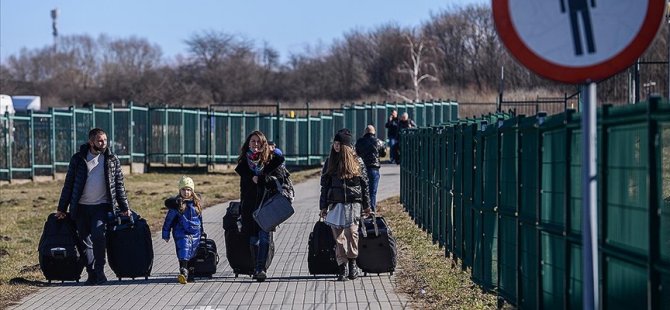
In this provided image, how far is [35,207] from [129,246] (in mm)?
14536

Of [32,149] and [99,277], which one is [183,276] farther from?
[32,149]

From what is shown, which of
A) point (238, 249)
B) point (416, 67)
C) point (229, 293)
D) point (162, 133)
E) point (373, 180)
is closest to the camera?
point (229, 293)

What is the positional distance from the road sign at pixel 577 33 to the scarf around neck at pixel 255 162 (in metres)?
8.33

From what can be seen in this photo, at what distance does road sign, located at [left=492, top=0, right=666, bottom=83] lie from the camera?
17.4 feet

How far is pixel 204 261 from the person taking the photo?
46.1 feet

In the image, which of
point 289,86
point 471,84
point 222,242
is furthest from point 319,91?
point 222,242

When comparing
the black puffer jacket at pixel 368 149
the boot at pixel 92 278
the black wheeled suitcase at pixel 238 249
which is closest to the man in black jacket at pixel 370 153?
the black puffer jacket at pixel 368 149

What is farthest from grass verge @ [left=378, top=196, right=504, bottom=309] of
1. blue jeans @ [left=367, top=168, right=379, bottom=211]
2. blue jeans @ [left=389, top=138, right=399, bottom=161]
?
blue jeans @ [left=389, top=138, right=399, bottom=161]

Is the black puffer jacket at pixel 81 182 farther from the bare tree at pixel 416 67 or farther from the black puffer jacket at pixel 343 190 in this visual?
the bare tree at pixel 416 67

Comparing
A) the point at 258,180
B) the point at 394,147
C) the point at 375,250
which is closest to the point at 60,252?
the point at 258,180

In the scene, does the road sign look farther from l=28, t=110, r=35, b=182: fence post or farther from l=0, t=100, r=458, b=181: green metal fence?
l=28, t=110, r=35, b=182: fence post

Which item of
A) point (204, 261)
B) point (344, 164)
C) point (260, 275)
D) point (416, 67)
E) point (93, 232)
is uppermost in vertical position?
point (416, 67)

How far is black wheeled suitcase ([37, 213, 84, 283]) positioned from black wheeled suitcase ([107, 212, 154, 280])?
15.6 inches

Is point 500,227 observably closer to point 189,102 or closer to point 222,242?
point 222,242
